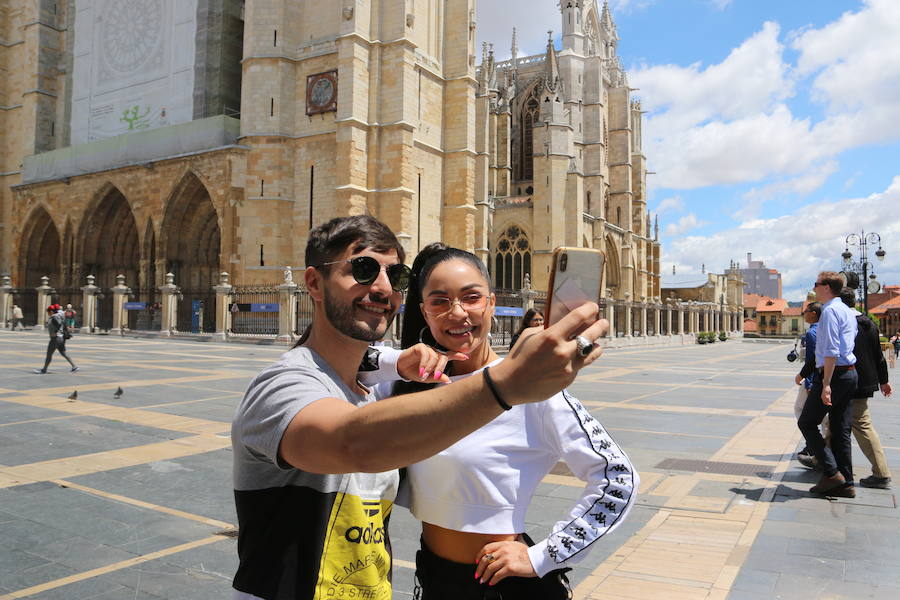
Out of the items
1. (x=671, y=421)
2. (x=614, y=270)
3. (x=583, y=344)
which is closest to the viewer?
(x=583, y=344)

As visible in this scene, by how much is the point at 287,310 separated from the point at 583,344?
69.3 feet

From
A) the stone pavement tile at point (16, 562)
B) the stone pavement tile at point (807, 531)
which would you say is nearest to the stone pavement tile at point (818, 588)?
the stone pavement tile at point (807, 531)

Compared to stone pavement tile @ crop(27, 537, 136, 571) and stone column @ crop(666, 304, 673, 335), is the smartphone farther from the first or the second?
stone column @ crop(666, 304, 673, 335)

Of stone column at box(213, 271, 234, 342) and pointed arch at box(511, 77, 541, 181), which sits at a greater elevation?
pointed arch at box(511, 77, 541, 181)

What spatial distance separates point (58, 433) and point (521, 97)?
41.3 metres

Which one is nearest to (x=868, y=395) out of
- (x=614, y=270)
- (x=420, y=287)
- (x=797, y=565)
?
(x=797, y=565)

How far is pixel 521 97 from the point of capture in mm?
43844

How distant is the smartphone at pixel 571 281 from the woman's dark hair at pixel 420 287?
0.58 meters

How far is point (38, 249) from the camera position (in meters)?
33.3

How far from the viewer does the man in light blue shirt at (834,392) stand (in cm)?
475

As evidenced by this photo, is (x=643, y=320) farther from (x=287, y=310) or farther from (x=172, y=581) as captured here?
(x=172, y=581)

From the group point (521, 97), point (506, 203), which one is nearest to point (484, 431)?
point (506, 203)

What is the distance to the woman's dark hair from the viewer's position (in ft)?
5.28

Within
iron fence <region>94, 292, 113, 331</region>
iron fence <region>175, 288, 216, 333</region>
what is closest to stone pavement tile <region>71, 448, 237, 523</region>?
iron fence <region>175, 288, 216, 333</region>
